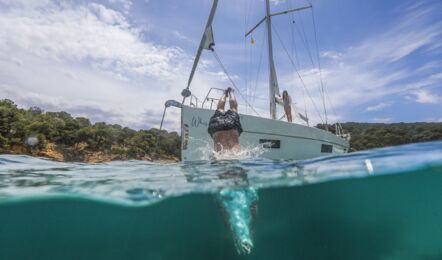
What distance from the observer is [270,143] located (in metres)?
11.9

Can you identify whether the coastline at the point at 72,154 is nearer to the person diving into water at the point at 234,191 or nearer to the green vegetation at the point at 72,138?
the green vegetation at the point at 72,138

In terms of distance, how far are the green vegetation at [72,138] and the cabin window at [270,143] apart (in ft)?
50.7

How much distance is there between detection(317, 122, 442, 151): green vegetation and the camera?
24.9 meters

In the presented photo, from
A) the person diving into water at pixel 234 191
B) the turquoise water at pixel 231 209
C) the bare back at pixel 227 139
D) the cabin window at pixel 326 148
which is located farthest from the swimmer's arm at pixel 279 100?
the bare back at pixel 227 139

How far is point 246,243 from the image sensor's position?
18.5 ft

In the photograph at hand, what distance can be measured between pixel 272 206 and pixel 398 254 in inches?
143

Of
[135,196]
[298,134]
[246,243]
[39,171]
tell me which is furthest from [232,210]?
[298,134]

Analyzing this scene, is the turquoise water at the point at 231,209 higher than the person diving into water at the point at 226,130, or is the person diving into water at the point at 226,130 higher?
the person diving into water at the point at 226,130

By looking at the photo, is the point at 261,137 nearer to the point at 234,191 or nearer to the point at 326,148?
the point at 326,148

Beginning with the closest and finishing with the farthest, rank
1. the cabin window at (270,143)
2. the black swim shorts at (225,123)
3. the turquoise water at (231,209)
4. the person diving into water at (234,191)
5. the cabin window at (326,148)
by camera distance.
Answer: the person diving into water at (234,191) → the turquoise water at (231,209) → the black swim shorts at (225,123) → the cabin window at (270,143) → the cabin window at (326,148)

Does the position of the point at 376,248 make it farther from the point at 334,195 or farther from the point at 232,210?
the point at 232,210

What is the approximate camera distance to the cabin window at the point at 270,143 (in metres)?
11.8

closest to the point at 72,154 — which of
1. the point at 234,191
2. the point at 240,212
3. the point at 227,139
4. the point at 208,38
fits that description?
the point at 208,38

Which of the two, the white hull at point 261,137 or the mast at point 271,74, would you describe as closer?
the white hull at point 261,137
